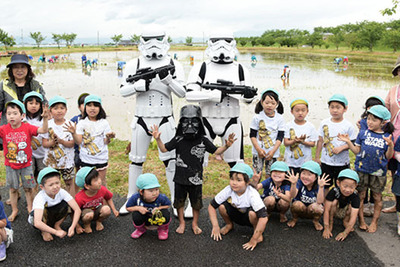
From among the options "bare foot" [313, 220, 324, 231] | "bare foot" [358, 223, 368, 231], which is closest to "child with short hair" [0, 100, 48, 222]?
"bare foot" [313, 220, 324, 231]

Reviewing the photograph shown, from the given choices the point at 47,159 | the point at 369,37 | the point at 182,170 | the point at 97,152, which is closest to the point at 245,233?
the point at 182,170

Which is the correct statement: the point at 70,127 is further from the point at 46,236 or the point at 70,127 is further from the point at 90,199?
the point at 46,236

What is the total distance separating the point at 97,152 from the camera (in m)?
4.40

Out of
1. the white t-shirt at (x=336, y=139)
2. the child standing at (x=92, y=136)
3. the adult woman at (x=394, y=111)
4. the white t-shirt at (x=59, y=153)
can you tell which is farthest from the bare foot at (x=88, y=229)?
the adult woman at (x=394, y=111)

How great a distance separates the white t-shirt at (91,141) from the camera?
438 cm

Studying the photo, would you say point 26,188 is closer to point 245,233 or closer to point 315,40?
point 245,233

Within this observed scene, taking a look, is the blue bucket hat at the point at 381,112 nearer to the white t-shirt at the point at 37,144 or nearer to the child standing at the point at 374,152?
the child standing at the point at 374,152

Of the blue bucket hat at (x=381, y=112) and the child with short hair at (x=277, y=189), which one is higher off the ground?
the blue bucket hat at (x=381, y=112)

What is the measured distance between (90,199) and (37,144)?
1274mm

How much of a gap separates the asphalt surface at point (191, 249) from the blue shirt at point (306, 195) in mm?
384

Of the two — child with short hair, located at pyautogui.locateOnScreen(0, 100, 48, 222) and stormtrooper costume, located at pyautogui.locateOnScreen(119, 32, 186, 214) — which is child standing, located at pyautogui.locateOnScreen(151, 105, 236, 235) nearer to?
stormtrooper costume, located at pyautogui.locateOnScreen(119, 32, 186, 214)

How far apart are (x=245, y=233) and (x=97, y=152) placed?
2250 mm

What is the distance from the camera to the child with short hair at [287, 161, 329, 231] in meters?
3.97

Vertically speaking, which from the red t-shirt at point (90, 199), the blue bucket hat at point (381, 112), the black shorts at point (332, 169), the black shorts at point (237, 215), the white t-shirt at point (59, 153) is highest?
the blue bucket hat at point (381, 112)
